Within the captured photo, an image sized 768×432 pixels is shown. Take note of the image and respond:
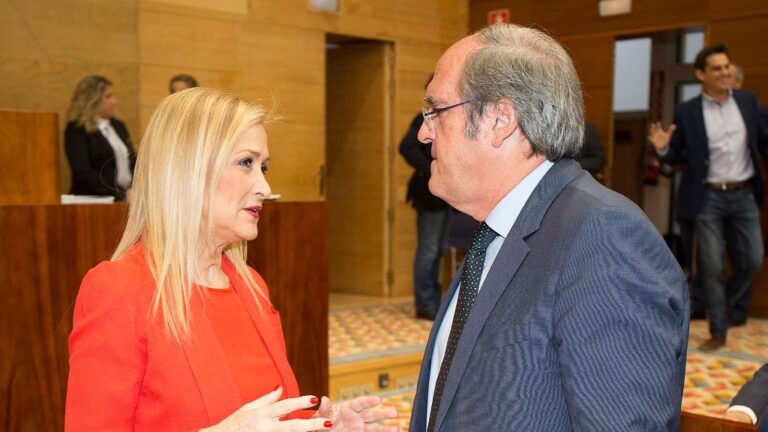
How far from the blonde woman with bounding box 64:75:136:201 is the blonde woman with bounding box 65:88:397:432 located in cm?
335

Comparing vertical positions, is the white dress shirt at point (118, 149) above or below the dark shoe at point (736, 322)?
above

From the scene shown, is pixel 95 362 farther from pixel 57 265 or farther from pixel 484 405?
pixel 57 265

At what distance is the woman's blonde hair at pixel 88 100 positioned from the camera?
5047 mm

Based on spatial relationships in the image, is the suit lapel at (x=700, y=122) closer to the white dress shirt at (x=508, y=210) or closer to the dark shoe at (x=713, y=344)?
the dark shoe at (x=713, y=344)

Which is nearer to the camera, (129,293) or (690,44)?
(129,293)

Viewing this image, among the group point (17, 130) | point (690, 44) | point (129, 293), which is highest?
point (690, 44)

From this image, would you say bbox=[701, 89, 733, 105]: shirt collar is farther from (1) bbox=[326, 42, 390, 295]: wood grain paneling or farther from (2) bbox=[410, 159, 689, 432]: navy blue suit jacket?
(2) bbox=[410, 159, 689, 432]: navy blue suit jacket

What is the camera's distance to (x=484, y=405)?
131 centimetres

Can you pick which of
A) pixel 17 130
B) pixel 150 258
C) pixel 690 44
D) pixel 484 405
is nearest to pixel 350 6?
pixel 690 44

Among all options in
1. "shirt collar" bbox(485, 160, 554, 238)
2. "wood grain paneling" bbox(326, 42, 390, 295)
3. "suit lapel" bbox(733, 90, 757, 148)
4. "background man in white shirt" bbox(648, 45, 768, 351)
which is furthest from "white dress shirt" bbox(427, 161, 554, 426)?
"wood grain paneling" bbox(326, 42, 390, 295)

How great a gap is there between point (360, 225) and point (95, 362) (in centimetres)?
646

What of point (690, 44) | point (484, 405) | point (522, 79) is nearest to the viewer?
point (484, 405)

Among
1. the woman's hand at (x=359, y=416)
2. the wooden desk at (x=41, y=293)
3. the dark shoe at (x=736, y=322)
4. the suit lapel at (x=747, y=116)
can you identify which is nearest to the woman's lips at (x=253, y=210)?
the woman's hand at (x=359, y=416)

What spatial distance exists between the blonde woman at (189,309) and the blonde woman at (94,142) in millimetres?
3354
